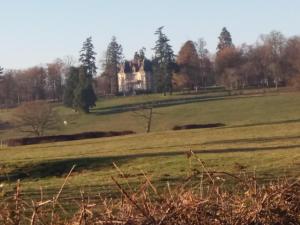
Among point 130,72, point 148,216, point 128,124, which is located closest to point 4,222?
point 148,216

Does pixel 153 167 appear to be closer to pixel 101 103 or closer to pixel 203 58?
pixel 101 103

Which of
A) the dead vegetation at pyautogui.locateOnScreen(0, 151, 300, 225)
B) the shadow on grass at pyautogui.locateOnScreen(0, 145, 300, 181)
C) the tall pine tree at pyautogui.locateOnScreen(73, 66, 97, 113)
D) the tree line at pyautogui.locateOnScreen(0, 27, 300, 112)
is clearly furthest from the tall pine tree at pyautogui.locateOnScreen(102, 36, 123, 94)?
the dead vegetation at pyautogui.locateOnScreen(0, 151, 300, 225)

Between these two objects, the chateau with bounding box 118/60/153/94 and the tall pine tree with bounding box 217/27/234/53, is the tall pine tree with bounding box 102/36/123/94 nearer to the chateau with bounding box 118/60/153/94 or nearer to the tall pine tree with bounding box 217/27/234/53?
the chateau with bounding box 118/60/153/94

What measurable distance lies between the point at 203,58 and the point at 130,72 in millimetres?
25568

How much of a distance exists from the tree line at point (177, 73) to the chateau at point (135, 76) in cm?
470

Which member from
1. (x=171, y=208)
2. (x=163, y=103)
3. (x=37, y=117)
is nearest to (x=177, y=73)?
(x=163, y=103)

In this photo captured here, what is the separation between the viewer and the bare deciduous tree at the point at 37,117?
72.8 metres

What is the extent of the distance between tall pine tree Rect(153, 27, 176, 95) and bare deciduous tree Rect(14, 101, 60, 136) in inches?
1751

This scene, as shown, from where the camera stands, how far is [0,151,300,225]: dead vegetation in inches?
148

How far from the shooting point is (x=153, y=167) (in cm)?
2122

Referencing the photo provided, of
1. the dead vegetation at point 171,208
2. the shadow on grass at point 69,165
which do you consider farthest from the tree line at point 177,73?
the dead vegetation at point 171,208

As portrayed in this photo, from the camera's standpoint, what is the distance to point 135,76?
494 feet

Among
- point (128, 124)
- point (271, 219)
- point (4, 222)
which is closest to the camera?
point (4, 222)

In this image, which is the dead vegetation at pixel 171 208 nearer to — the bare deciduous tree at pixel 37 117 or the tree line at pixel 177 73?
the bare deciduous tree at pixel 37 117
